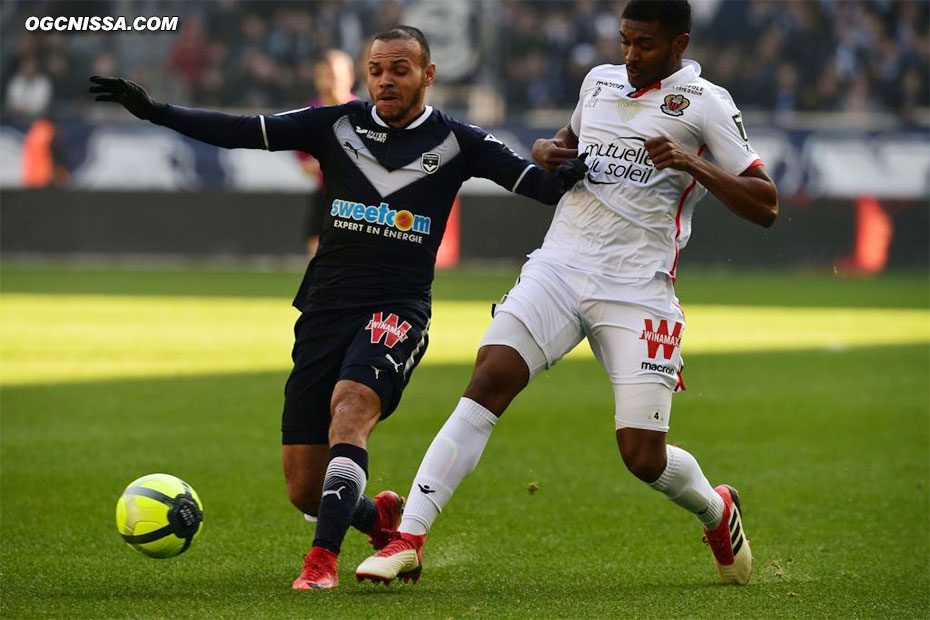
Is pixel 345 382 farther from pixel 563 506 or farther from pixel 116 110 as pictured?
pixel 116 110

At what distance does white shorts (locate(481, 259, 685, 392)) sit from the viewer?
17.9 feet

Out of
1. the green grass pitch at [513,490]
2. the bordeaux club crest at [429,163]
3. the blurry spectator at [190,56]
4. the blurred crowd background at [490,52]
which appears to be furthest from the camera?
the blurry spectator at [190,56]

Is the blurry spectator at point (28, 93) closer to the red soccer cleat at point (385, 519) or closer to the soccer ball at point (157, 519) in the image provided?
the red soccer cleat at point (385, 519)

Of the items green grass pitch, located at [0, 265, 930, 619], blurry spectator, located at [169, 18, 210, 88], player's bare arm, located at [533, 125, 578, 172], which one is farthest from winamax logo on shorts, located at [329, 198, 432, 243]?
blurry spectator, located at [169, 18, 210, 88]

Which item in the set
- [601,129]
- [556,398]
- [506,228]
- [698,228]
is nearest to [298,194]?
[506,228]

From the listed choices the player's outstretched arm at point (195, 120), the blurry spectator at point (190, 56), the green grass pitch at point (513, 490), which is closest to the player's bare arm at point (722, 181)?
the green grass pitch at point (513, 490)

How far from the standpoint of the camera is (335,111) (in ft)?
19.1

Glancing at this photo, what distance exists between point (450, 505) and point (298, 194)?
→ 18261 millimetres

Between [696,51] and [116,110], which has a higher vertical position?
[696,51]

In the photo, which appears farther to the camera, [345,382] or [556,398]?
[556,398]

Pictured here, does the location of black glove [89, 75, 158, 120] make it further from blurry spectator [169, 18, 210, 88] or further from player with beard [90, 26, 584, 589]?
blurry spectator [169, 18, 210, 88]

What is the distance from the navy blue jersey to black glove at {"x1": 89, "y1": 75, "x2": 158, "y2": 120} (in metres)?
0.06

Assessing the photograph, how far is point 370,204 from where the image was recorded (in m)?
5.68

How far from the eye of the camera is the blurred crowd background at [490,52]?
81.1 ft
